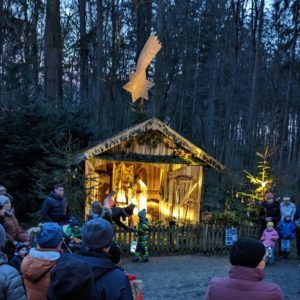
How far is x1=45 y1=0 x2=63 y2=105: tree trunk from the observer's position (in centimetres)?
1662

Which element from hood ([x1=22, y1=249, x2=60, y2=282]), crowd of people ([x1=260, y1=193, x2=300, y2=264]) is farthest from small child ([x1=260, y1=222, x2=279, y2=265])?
hood ([x1=22, y1=249, x2=60, y2=282])

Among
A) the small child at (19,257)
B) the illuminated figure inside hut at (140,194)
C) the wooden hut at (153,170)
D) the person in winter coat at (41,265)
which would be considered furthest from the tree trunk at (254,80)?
the person in winter coat at (41,265)

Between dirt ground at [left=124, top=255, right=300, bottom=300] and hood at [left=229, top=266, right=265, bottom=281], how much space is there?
194 inches

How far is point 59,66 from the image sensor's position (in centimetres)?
1712

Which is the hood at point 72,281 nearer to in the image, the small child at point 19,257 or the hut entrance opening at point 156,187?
the small child at point 19,257

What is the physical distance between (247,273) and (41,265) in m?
1.63

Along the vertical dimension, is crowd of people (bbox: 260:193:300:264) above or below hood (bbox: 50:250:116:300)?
below

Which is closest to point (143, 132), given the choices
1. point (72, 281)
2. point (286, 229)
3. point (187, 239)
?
point (187, 239)

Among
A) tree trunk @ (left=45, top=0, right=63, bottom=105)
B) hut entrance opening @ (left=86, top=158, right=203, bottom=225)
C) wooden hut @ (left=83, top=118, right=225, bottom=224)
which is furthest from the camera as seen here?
tree trunk @ (left=45, top=0, right=63, bottom=105)

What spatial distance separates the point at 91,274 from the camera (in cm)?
249

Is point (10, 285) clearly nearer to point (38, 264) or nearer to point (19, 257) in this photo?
point (38, 264)

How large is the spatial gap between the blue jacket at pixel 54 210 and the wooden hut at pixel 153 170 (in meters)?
2.74

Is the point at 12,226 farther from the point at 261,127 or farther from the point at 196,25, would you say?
the point at 261,127

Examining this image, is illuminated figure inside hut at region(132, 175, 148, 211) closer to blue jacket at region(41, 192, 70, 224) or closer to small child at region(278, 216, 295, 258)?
small child at region(278, 216, 295, 258)
